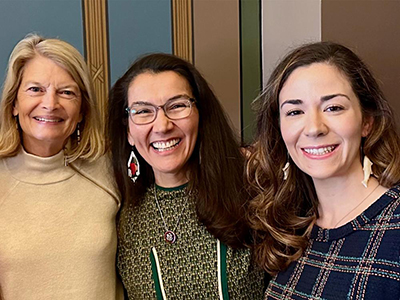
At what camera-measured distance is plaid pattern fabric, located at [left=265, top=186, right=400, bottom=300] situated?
51.3 inches

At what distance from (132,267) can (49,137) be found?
0.57m

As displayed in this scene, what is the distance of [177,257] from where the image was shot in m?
1.79

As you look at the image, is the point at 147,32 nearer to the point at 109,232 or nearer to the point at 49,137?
the point at 49,137

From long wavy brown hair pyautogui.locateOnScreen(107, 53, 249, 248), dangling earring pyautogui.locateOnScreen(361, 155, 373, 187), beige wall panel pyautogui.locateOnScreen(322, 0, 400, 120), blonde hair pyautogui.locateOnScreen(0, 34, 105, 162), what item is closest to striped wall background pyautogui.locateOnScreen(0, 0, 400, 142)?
beige wall panel pyautogui.locateOnScreen(322, 0, 400, 120)

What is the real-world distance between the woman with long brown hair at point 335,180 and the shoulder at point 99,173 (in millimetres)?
658

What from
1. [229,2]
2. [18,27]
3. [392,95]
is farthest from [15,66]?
[392,95]

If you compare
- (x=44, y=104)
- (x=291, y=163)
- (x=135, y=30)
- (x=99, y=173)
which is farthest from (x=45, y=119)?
(x=291, y=163)

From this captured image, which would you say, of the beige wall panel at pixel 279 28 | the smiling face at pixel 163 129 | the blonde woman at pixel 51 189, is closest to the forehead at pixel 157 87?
the smiling face at pixel 163 129

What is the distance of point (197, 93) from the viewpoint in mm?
1893

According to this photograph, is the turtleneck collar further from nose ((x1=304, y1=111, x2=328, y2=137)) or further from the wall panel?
nose ((x1=304, y1=111, x2=328, y2=137))

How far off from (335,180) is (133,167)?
0.79 metres

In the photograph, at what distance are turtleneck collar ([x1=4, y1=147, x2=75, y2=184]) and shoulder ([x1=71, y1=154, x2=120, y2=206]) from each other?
9 centimetres

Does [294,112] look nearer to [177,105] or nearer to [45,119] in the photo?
[177,105]

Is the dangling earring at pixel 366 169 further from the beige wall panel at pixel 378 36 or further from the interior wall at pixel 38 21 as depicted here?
the interior wall at pixel 38 21
